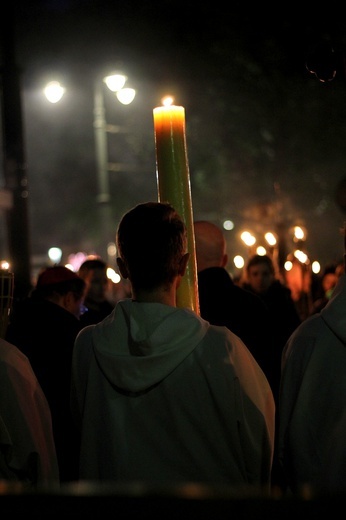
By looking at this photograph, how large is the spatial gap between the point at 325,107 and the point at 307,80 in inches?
43.4

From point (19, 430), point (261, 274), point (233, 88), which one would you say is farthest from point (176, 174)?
point (233, 88)

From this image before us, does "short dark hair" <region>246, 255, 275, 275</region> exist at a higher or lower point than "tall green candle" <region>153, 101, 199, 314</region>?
lower

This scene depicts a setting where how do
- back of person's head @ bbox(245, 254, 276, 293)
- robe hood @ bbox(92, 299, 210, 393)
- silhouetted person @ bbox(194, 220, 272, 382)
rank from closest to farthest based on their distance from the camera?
robe hood @ bbox(92, 299, 210, 393) → silhouetted person @ bbox(194, 220, 272, 382) → back of person's head @ bbox(245, 254, 276, 293)

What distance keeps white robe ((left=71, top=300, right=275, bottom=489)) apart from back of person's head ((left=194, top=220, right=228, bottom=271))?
2.20 m

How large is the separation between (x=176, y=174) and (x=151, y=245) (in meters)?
0.65

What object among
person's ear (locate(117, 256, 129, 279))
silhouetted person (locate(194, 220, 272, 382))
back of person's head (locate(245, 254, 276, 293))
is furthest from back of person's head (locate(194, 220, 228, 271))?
back of person's head (locate(245, 254, 276, 293))

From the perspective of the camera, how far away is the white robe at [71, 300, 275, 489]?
2.72 m

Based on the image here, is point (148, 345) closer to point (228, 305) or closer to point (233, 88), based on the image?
point (228, 305)

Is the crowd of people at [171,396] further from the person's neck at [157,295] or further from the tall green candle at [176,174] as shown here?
the tall green candle at [176,174]

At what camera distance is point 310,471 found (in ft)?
9.64

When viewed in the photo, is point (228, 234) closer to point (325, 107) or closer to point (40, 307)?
point (325, 107)

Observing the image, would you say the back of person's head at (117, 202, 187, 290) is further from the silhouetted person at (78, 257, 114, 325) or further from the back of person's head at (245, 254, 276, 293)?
the back of person's head at (245, 254, 276, 293)

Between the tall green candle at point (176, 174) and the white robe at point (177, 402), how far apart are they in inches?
24.6

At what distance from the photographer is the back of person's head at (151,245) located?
2.81 m
